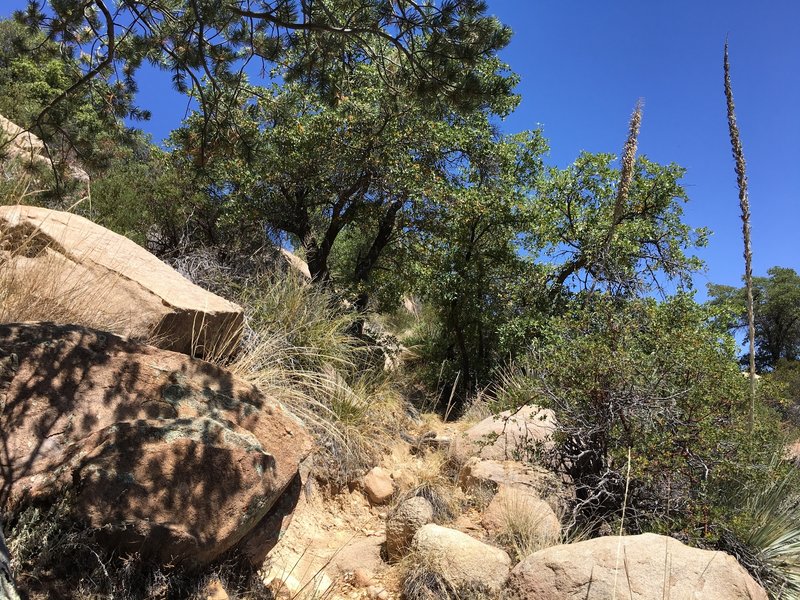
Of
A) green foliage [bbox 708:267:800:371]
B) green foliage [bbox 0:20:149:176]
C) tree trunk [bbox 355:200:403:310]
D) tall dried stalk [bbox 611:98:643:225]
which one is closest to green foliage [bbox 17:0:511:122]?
green foliage [bbox 0:20:149:176]

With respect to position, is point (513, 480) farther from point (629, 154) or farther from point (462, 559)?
point (629, 154)

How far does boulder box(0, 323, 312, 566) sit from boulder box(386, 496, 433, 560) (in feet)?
4.91

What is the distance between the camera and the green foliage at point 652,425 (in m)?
4.31

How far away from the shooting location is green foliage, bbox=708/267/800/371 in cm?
2086

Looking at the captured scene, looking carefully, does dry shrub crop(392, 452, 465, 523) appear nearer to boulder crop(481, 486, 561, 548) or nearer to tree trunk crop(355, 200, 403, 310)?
boulder crop(481, 486, 561, 548)

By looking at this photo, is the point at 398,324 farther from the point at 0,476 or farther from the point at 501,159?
the point at 0,476

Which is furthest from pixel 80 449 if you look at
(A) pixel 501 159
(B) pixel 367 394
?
(A) pixel 501 159

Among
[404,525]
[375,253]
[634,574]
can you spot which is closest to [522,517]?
[404,525]

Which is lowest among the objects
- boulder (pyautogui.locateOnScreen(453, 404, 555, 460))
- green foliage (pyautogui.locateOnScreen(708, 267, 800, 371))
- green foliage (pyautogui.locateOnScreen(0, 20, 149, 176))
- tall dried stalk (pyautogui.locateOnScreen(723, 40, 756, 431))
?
boulder (pyautogui.locateOnScreen(453, 404, 555, 460))

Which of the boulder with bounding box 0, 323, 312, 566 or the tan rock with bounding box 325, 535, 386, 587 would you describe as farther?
the tan rock with bounding box 325, 535, 386, 587

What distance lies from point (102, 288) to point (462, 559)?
3370 mm

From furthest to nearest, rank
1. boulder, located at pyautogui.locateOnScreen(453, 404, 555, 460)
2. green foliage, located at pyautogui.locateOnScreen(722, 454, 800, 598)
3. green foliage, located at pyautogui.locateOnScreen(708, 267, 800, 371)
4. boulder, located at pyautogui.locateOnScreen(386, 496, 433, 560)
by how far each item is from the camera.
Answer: green foliage, located at pyautogui.locateOnScreen(708, 267, 800, 371)
boulder, located at pyautogui.locateOnScreen(453, 404, 555, 460)
boulder, located at pyautogui.locateOnScreen(386, 496, 433, 560)
green foliage, located at pyautogui.locateOnScreen(722, 454, 800, 598)

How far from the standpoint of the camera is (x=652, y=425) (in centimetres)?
445

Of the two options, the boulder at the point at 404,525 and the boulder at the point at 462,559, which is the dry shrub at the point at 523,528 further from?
the boulder at the point at 404,525
